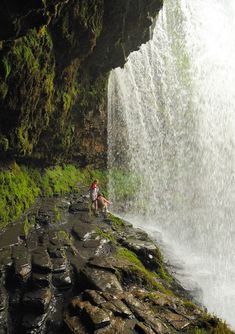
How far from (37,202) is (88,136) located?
292 inches

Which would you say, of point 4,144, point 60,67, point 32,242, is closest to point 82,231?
point 32,242

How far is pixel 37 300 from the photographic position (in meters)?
7.69

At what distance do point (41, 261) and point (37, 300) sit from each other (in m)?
1.32

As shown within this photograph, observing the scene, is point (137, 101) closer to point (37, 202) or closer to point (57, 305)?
point (37, 202)

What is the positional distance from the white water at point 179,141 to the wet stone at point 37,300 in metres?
9.77

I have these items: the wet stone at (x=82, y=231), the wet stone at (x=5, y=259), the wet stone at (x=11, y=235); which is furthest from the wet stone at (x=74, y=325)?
the wet stone at (x=82, y=231)

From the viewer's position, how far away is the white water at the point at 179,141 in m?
22.5

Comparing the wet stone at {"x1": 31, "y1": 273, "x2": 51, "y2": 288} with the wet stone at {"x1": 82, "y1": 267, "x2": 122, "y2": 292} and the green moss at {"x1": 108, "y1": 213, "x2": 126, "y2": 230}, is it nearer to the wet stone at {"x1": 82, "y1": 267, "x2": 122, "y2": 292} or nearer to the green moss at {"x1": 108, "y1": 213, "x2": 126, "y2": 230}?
the wet stone at {"x1": 82, "y1": 267, "x2": 122, "y2": 292}

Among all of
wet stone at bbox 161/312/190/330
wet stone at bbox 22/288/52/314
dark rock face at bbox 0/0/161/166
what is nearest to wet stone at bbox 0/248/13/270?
wet stone at bbox 22/288/52/314

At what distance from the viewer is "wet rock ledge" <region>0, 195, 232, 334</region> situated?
724 centimetres

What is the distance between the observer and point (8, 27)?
266 inches

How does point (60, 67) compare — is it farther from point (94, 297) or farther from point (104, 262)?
point (94, 297)

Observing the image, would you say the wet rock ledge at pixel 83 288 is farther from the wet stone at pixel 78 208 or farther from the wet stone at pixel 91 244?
the wet stone at pixel 78 208

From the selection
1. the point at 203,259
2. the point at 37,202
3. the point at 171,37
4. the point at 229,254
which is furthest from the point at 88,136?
the point at 171,37
